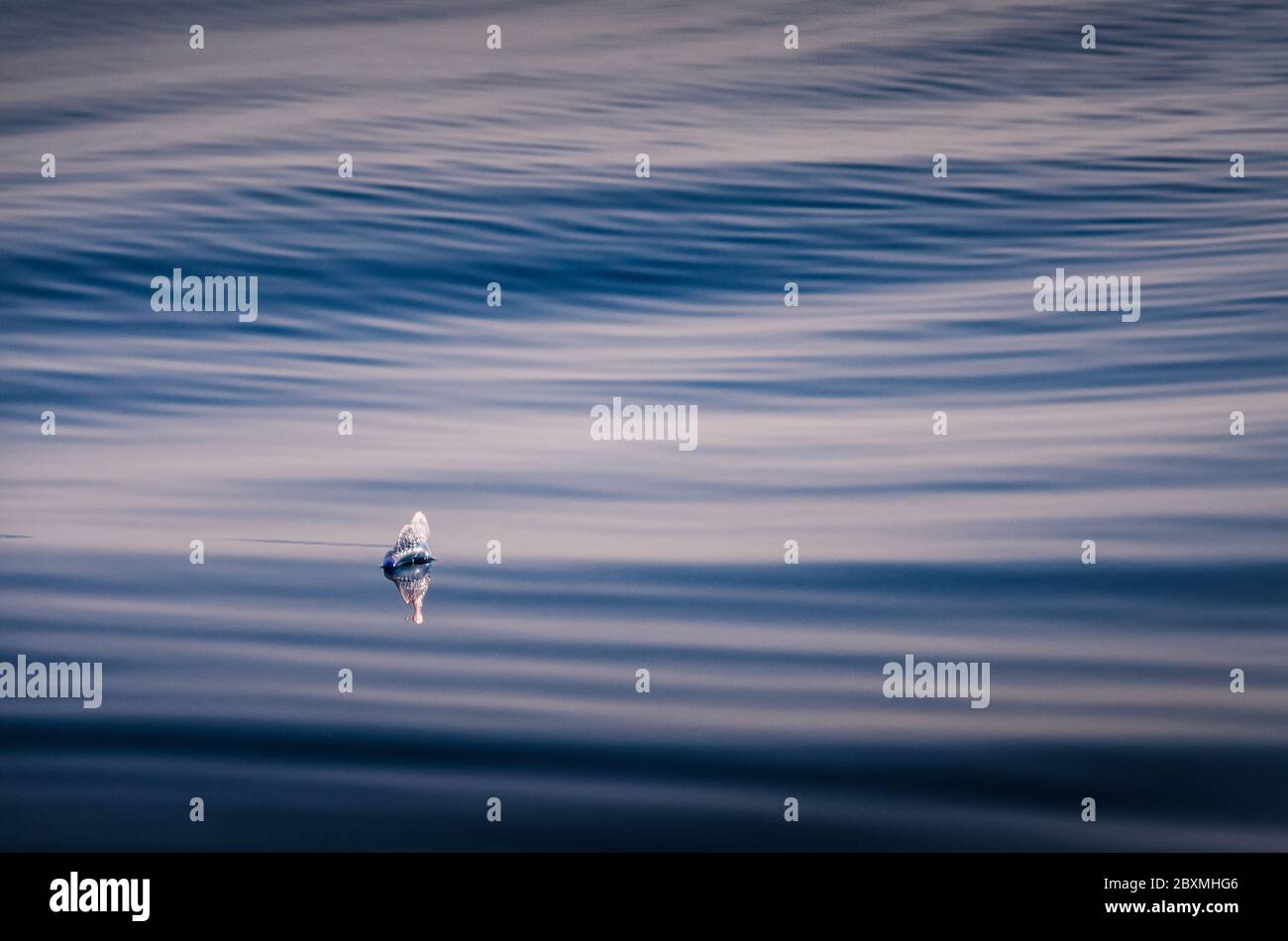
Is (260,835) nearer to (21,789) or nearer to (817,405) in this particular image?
(21,789)

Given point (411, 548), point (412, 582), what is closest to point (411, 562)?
point (411, 548)

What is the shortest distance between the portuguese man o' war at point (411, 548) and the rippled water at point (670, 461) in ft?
0.31

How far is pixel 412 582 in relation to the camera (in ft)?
18.9

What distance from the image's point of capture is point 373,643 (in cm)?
517

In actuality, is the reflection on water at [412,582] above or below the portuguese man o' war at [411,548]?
below

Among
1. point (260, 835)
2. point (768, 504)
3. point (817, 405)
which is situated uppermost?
point (817, 405)

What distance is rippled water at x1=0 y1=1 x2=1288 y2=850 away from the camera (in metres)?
4.46

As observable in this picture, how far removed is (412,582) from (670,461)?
1.72 meters

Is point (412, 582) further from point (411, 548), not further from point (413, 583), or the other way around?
point (411, 548)

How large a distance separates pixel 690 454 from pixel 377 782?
3.11m

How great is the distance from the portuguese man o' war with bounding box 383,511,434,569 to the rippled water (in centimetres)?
9

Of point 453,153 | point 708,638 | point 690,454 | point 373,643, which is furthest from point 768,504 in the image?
point 453,153

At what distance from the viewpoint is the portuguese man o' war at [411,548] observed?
234 inches

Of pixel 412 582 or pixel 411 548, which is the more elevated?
pixel 411 548
